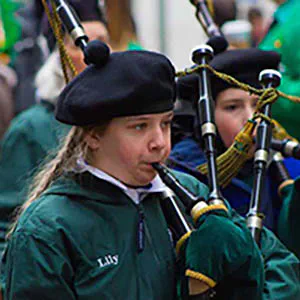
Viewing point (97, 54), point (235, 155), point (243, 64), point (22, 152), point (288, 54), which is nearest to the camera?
point (97, 54)

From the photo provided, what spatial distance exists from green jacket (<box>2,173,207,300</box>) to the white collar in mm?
18

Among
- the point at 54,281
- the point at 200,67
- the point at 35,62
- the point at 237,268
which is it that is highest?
the point at 35,62

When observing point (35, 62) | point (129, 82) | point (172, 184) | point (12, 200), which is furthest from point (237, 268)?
point (35, 62)

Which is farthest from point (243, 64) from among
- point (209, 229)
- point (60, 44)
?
point (209, 229)

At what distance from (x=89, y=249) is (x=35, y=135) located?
2.03 meters

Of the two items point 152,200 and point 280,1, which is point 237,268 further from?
point 280,1

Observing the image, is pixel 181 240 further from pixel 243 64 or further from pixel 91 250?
pixel 243 64

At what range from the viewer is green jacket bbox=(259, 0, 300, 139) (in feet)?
17.6

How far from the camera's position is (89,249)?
3.18 metres

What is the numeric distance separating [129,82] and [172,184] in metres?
0.35

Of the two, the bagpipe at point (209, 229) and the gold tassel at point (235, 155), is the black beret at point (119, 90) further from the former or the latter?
the gold tassel at point (235, 155)

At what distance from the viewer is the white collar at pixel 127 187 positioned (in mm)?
3330

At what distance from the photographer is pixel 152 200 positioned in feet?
11.1

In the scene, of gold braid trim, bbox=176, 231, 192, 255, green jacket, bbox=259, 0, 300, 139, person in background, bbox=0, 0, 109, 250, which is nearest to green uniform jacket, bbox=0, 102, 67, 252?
person in background, bbox=0, 0, 109, 250
